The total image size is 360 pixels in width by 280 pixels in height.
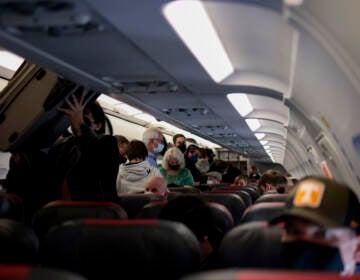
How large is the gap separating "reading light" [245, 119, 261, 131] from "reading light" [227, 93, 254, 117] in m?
1.05

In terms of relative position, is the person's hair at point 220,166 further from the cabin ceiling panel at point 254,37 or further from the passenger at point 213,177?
the cabin ceiling panel at point 254,37

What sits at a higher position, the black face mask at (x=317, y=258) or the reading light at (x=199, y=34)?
the reading light at (x=199, y=34)

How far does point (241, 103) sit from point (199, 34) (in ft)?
16.0

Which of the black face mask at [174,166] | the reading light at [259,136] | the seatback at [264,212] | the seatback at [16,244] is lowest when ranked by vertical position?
the seatback at [16,244]

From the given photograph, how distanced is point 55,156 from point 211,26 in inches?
82.2

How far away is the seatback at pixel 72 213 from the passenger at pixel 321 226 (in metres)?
1.41

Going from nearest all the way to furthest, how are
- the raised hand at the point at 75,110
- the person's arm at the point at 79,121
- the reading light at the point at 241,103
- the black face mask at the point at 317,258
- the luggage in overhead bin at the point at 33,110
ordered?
the black face mask at the point at 317,258
the person's arm at the point at 79,121
the raised hand at the point at 75,110
the luggage in overhead bin at the point at 33,110
the reading light at the point at 241,103

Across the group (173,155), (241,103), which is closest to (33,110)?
(173,155)

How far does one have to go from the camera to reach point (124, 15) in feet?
13.9

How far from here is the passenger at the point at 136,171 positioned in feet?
19.0

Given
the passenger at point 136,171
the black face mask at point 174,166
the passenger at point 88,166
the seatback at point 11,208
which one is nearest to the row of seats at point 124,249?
the seatback at point 11,208

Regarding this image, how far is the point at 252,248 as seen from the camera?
2.44 meters

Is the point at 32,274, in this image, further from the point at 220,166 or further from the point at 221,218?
the point at 220,166

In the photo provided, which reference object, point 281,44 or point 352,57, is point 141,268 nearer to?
point 352,57
